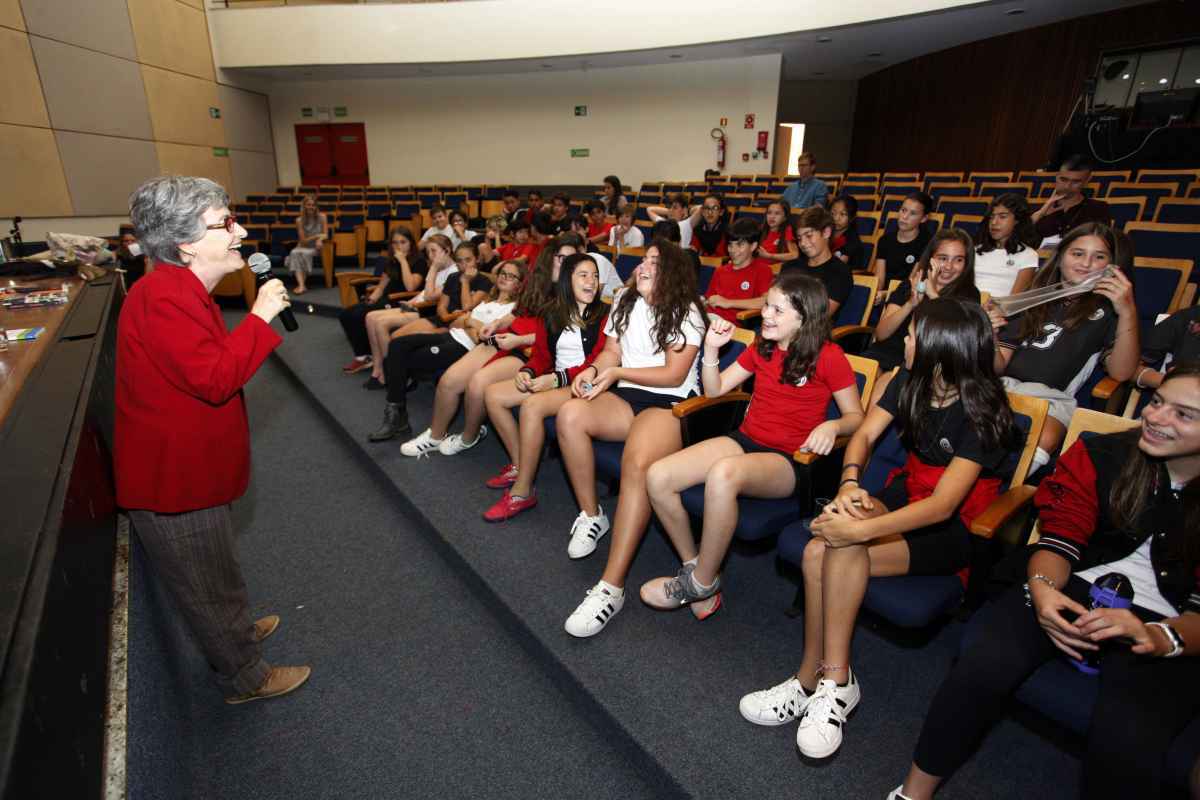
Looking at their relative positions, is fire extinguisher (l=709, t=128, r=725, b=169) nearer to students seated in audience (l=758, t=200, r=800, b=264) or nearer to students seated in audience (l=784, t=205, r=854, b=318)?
students seated in audience (l=758, t=200, r=800, b=264)

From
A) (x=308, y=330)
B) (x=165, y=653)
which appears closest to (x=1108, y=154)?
(x=308, y=330)

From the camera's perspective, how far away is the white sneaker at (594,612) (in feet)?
5.83

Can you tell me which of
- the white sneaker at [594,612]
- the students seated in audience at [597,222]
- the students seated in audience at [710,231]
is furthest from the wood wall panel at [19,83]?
the white sneaker at [594,612]

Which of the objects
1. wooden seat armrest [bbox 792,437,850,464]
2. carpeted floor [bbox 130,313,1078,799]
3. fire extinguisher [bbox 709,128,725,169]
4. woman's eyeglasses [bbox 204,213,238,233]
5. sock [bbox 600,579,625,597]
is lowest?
carpeted floor [bbox 130,313,1078,799]

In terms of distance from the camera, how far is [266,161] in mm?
11562

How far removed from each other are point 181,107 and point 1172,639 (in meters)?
12.4

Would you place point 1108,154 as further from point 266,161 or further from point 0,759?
point 266,161

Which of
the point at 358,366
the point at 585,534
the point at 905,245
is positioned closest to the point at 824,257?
the point at 905,245

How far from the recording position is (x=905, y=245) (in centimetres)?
404

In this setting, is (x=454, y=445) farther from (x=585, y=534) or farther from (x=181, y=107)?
(x=181, y=107)

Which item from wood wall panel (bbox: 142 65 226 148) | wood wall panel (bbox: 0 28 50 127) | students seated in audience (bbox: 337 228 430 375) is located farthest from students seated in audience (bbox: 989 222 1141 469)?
wood wall panel (bbox: 142 65 226 148)

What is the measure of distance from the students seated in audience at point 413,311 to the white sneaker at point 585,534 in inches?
77.7

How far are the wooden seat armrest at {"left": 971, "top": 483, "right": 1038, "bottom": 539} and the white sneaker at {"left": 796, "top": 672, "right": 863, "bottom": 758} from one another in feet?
1.57

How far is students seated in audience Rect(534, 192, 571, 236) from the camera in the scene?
A: 5.13 m
